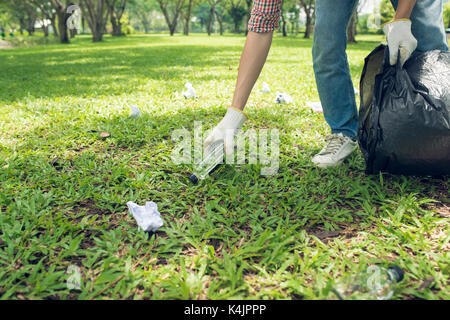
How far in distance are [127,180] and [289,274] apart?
1.16 metres

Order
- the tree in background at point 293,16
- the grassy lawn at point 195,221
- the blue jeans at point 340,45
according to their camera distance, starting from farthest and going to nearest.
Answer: the tree in background at point 293,16 → the blue jeans at point 340,45 → the grassy lawn at point 195,221

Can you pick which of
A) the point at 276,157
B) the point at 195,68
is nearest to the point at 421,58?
the point at 276,157

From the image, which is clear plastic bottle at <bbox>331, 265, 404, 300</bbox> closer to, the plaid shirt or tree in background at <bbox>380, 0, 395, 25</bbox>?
the plaid shirt

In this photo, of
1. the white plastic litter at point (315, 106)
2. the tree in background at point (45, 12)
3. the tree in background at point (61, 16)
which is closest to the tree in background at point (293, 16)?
the tree in background at point (45, 12)

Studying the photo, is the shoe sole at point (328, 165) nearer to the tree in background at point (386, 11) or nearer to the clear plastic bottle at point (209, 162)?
the clear plastic bottle at point (209, 162)

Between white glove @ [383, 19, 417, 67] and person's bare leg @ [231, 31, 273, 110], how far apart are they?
635 mm

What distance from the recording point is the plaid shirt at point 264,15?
5.81 ft

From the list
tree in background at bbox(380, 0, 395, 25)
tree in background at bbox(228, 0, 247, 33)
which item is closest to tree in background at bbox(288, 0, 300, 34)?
tree in background at bbox(228, 0, 247, 33)

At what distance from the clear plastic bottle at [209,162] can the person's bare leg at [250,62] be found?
0.86ft

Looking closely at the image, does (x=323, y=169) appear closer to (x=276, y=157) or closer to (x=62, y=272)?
(x=276, y=157)

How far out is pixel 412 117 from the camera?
165 cm

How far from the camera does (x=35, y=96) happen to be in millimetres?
4309

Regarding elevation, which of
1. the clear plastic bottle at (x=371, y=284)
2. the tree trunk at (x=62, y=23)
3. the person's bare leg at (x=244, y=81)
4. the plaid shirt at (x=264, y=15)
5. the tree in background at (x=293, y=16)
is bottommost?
the clear plastic bottle at (x=371, y=284)

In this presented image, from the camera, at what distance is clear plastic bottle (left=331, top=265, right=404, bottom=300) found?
112 centimetres
